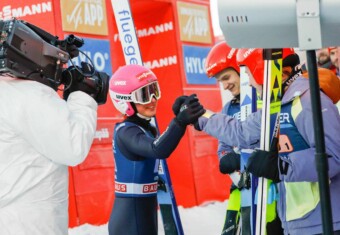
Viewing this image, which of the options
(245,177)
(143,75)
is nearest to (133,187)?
(143,75)

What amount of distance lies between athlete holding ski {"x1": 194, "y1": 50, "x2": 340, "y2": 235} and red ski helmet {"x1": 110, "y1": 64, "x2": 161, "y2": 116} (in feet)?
3.62

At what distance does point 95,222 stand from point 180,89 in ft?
7.45

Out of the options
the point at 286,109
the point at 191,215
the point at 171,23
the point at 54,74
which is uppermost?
the point at 171,23

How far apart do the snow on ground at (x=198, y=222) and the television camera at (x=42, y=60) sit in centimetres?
380

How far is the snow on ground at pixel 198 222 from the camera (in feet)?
22.8

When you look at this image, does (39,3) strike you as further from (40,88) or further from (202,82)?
(40,88)

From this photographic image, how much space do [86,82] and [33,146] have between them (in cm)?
39

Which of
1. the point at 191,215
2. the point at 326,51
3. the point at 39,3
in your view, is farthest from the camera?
the point at 191,215

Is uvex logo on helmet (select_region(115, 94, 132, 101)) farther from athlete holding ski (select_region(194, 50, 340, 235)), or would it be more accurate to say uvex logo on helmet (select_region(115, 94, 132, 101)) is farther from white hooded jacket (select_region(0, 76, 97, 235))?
white hooded jacket (select_region(0, 76, 97, 235))

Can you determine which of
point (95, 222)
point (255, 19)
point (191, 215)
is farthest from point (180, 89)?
point (255, 19)

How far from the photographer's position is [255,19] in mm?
2271

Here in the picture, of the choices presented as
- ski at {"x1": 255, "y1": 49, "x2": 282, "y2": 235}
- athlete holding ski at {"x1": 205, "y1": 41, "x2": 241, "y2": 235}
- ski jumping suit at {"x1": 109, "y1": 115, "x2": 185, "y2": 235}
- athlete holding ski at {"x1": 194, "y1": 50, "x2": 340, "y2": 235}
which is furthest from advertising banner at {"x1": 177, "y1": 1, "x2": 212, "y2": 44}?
ski at {"x1": 255, "y1": 49, "x2": 282, "y2": 235}

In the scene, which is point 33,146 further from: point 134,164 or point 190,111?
point 134,164

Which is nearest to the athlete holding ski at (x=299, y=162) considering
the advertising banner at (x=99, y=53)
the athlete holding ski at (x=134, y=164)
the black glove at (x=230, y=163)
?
the athlete holding ski at (x=134, y=164)
